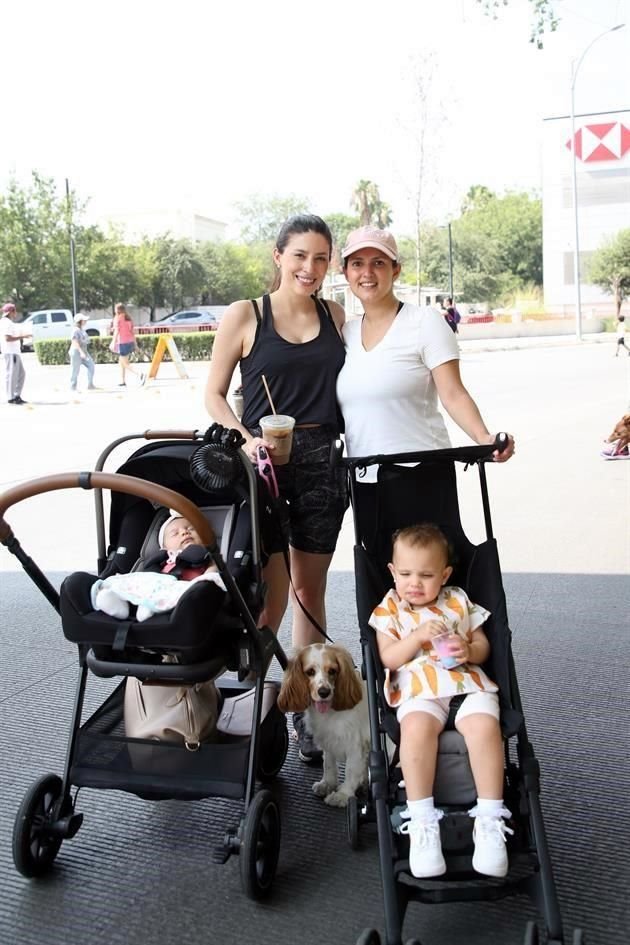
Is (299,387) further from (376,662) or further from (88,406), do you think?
(88,406)

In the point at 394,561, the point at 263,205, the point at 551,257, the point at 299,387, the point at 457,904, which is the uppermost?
the point at 263,205

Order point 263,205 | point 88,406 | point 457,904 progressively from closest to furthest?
point 457,904
point 88,406
point 263,205

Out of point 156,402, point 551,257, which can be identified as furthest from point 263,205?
point 156,402

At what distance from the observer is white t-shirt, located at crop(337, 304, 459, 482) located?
298 cm

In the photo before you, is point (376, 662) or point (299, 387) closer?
point (376, 662)

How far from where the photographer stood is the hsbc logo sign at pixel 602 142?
154 feet

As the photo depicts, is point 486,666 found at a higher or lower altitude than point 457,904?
higher

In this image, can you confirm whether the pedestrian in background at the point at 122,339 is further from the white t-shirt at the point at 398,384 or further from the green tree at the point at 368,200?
the green tree at the point at 368,200

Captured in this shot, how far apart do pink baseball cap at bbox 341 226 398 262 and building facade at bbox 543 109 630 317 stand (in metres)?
44.8

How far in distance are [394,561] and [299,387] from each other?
2.26 ft

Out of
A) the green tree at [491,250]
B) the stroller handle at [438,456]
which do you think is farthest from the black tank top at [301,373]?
the green tree at [491,250]

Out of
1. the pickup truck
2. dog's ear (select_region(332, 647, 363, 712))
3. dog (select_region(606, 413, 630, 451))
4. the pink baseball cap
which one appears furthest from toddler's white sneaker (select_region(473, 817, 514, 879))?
the pickup truck

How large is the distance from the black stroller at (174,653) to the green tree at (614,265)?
40.6 m

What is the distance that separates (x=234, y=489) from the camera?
2.88 metres
